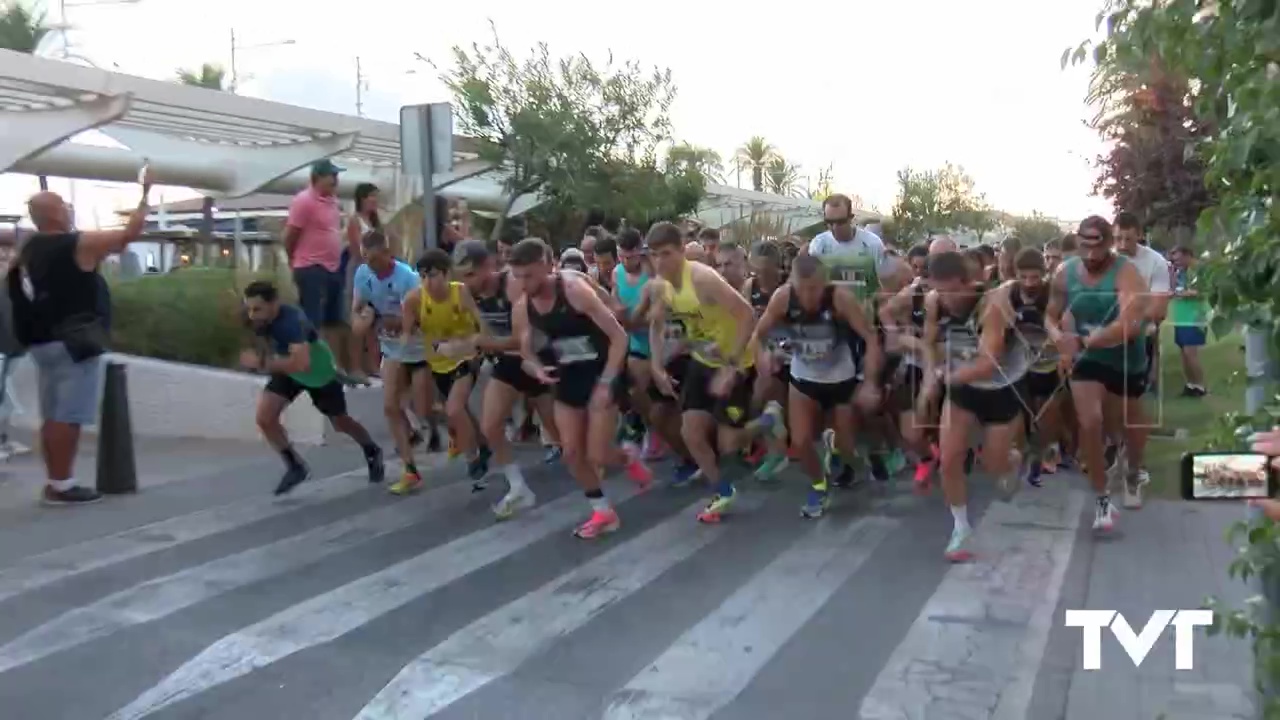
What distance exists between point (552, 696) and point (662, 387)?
381 centimetres

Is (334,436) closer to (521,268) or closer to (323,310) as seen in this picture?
(323,310)

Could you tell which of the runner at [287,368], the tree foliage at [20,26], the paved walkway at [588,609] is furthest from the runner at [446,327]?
the tree foliage at [20,26]

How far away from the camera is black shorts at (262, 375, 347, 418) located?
9.09m

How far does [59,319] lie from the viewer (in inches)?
350

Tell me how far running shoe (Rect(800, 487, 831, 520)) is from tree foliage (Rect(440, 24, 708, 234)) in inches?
581

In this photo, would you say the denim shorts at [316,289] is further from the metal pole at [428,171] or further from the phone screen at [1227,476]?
the phone screen at [1227,476]

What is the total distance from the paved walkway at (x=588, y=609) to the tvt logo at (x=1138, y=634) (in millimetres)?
58

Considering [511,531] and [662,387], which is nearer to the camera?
[511,531]

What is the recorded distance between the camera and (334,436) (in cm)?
1166


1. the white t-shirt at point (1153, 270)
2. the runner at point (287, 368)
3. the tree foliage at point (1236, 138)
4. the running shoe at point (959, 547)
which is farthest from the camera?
the runner at point (287, 368)

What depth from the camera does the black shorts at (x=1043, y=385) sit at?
8.47 metres

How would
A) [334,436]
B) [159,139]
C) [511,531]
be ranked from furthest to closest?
1. [159,139]
2. [334,436]
3. [511,531]

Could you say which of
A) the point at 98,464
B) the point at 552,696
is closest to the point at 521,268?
the point at 552,696

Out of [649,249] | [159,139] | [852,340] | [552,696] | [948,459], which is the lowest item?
[552,696]
